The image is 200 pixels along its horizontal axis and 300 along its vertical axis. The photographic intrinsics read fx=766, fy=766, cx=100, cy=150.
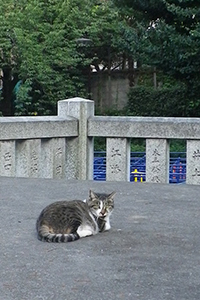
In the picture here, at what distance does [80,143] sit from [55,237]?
315 cm

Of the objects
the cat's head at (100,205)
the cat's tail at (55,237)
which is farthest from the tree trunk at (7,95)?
the cat's tail at (55,237)

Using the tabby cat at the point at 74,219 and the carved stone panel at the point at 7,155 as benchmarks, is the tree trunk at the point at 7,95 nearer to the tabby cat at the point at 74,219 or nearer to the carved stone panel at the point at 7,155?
the carved stone panel at the point at 7,155

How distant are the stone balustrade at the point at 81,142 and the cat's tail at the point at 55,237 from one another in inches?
102

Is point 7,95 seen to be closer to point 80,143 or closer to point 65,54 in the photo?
point 65,54

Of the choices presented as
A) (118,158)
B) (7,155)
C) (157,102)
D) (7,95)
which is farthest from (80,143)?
(7,95)

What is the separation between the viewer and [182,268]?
423 cm

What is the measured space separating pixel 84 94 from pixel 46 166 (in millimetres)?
18875

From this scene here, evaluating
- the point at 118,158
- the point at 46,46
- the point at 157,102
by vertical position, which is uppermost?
the point at 46,46

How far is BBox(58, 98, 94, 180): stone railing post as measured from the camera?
7.94 meters

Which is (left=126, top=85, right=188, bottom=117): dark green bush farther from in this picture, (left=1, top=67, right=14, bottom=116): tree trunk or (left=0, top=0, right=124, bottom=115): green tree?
(left=1, top=67, right=14, bottom=116): tree trunk

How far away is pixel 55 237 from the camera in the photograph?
488cm

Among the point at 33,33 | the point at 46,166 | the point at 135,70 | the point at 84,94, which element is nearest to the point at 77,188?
the point at 46,166

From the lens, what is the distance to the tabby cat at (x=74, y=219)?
4.95m

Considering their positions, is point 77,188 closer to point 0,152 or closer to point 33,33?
point 0,152
